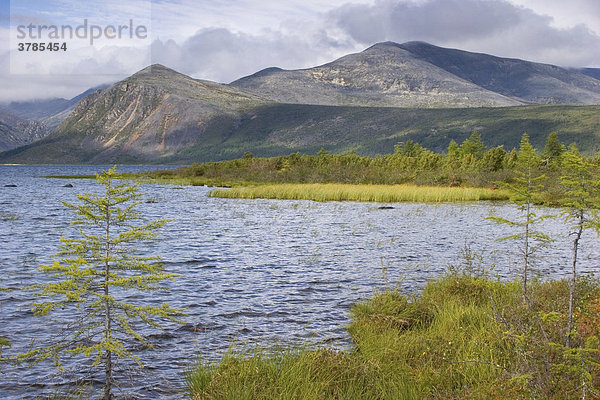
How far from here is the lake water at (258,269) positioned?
430 inches

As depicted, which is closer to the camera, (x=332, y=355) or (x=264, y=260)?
(x=332, y=355)

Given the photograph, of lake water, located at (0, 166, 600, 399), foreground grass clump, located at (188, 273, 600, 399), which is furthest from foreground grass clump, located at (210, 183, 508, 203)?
foreground grass clump, located at (188, 273, 600, 399)

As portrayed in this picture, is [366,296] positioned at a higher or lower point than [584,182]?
lower

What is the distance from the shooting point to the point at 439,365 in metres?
8.71

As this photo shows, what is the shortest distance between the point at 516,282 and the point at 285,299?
698 cm

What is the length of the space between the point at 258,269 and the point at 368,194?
35.3 metres

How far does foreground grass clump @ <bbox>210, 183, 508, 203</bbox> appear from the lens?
174 ft

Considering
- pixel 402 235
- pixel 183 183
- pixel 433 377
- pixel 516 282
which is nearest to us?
pixel 433 377

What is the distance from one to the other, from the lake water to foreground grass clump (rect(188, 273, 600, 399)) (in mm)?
1570

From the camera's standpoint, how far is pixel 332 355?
360 inches

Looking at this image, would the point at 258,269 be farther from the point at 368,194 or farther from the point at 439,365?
the point at 368,194

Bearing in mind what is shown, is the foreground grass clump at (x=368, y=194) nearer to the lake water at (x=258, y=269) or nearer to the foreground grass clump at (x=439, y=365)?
the lake water at (x=258, y=269)

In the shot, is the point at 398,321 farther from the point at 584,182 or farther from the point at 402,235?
the point at 402,235

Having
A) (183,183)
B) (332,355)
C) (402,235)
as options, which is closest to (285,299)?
(332,355)
